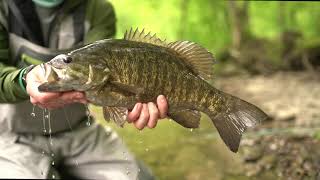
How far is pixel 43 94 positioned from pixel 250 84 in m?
5.15

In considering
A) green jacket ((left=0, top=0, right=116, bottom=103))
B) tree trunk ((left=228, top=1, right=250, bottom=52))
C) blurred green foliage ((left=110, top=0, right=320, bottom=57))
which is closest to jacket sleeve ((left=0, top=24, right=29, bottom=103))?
green jacket ((left=0, top=0, right=116, bottom=103))

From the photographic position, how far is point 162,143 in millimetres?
4941

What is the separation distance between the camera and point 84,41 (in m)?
3.38

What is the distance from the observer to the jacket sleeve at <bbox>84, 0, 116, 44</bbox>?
338 centimetres

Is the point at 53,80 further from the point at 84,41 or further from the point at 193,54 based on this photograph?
the point at 84,41

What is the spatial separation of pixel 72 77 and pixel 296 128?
331 centimetres

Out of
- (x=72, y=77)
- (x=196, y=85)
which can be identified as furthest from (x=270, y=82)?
(x=72, y=77)

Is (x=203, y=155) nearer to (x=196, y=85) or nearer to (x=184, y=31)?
(x=196, y=85)

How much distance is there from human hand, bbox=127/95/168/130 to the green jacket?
0.64 m

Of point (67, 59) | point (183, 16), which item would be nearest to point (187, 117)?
point (67, 59)

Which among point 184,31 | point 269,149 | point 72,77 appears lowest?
point 184,31

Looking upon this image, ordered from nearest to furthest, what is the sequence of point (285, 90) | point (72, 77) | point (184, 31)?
1. point (72, 77)
2. point (285, 90)
3. point (184, 31)

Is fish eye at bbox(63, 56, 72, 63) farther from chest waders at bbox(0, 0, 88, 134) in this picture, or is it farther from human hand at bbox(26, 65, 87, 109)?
chest waders at bbox(0, 0, 88, 134)

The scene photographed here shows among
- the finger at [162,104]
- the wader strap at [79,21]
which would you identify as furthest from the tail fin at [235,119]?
the wader strap at [79,21]
